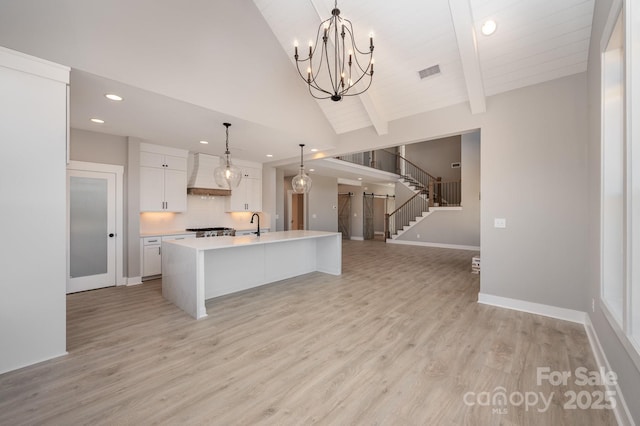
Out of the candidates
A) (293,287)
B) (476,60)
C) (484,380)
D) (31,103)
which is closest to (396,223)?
(293,287)

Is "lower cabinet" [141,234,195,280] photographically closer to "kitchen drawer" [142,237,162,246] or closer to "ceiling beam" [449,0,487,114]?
"kitchen drawer" [142,237,162,246]

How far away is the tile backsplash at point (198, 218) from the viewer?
5.74m

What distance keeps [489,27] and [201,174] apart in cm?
590

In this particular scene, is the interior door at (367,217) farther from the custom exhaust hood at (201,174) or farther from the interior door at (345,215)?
the custom exhaust hood at (201,174)

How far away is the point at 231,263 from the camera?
13.9ft

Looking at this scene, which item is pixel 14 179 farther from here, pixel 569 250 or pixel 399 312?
pixel 569 250

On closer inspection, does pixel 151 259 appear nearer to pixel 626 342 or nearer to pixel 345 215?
pixel 626 342

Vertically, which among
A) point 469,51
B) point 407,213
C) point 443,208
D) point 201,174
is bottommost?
point 407,213

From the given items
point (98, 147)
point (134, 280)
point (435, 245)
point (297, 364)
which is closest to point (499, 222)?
point (297, 364)

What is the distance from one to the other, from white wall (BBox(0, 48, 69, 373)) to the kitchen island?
1205 millimetres

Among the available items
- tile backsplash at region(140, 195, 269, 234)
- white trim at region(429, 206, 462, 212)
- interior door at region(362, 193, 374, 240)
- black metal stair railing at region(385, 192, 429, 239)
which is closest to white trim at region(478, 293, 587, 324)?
tile backsplash at region(140, 195, 269, 234)

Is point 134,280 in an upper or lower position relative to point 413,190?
lower

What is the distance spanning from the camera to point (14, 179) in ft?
7.43

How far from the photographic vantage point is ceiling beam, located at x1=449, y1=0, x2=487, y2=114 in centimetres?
291
